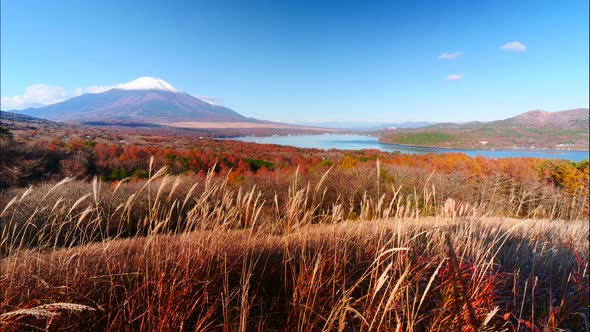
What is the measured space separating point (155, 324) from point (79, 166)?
2154 centimetres

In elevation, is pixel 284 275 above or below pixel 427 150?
below

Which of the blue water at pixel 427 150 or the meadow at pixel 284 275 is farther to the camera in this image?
the blue water at pixel 427 150

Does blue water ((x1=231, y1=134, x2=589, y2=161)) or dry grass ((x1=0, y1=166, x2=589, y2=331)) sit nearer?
dry grass ((x1=0, y1=166, x2=589, y2=331))

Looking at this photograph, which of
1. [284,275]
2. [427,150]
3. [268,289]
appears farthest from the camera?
[427,150]

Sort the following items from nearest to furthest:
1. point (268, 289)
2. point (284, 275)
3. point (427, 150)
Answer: point (268, 289) < point (284, 275) < point (427, 150)

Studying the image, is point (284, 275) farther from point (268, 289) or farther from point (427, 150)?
point (427, 150)

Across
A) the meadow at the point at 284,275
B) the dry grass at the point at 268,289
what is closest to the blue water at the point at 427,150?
the meadow at the point at 284,275

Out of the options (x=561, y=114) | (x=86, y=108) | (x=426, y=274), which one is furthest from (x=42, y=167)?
(x=86, y=108)

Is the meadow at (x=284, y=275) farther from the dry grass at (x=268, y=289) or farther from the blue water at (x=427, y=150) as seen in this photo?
the blue water at (x=427, y=150)

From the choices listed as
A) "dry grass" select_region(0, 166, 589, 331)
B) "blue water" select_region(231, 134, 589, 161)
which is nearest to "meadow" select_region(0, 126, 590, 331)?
"dry grass" select_region(0, 166, 589, 331)

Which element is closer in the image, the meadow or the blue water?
the meadow

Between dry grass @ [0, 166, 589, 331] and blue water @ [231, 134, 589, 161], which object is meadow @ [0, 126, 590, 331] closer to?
dry grass @ [0, 166, 589, 331]

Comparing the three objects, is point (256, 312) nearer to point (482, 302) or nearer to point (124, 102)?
point (482, 302)

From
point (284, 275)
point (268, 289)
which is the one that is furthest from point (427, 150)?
point (268, 289)
